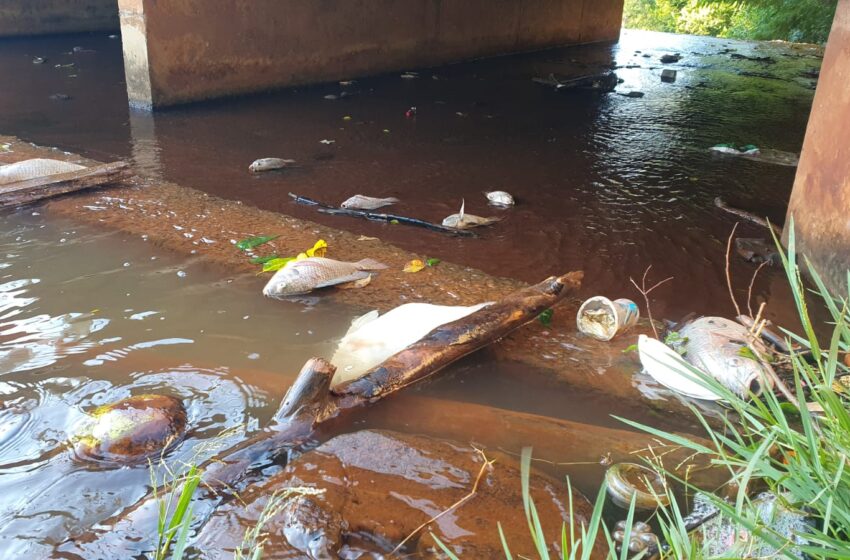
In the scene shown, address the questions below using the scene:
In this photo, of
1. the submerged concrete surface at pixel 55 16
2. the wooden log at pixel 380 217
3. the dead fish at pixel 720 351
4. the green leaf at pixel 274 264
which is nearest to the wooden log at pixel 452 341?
the dead fish at pixel 720 351

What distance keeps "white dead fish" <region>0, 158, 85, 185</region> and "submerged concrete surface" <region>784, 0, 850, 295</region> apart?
575 cm

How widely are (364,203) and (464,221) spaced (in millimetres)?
913

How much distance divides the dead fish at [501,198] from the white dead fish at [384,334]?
262 cm

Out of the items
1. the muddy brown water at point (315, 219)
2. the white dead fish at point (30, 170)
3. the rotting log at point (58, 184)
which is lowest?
the muddy brown water at point (315, 219)

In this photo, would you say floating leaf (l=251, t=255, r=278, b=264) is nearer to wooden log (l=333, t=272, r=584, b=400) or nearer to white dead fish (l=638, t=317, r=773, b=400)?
wooden log (l=333, t=272, r=584, b=400)

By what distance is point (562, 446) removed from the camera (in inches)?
112

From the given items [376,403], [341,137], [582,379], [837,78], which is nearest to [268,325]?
[376,403]

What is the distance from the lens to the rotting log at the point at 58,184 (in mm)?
5338

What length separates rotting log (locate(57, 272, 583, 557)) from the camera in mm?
2275

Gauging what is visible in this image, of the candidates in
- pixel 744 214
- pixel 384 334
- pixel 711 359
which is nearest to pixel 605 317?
pixel 711 359

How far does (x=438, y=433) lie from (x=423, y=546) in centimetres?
71

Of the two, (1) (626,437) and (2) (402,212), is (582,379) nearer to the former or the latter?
(1) (626,437)

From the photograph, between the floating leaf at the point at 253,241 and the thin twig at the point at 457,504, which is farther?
the floating leaf at the point at 253,241

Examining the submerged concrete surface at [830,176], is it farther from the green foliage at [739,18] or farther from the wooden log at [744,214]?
the green foliage at [739,18]
